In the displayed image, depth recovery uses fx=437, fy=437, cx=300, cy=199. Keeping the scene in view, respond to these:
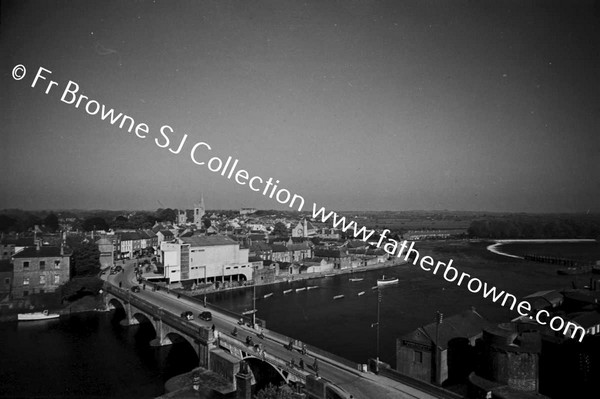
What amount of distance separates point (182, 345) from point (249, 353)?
261 inches

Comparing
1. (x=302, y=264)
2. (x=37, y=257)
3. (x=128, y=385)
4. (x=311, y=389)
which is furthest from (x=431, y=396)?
(x=302, y=264)

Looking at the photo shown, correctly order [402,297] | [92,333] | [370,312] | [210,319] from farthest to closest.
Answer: [402,297], [370,312], [92,333], [210,319]

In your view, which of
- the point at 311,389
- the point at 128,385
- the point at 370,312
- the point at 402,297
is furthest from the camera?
the point at 402,297

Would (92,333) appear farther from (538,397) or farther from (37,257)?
(538,397)

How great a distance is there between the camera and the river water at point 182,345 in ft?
45.0

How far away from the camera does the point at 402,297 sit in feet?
87.0

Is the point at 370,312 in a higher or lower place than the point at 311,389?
lower

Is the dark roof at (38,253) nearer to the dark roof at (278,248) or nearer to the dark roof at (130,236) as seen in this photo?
the dark roof at (130,236)

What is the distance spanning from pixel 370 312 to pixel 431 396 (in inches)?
569

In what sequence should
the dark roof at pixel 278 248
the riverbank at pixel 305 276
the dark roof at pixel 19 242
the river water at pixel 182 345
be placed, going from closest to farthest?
the river water at pixel 182 345 < the dark roof at pixel 19 242 < the riverbank at pixel 305 276 < the dark roof at pixel 278 248

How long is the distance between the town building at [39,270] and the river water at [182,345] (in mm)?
3512

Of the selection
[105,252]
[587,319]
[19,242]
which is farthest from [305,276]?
[587,319]

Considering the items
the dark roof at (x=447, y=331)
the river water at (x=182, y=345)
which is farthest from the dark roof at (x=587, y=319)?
the river water at (x=182, y=345)

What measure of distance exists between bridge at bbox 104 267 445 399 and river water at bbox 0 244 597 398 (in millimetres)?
1162
